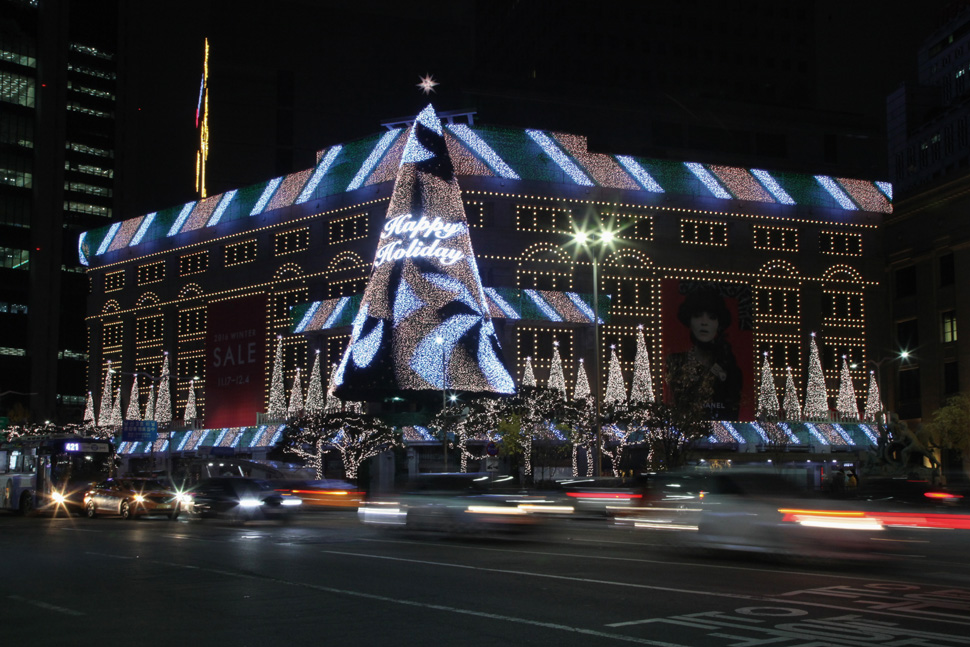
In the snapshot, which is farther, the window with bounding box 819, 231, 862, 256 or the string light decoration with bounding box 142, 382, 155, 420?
the string light decoration with bounding box 142, 382, 155, 420

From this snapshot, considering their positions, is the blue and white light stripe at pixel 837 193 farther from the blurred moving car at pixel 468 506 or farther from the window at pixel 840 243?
the blurred moving car at pixel 468 506

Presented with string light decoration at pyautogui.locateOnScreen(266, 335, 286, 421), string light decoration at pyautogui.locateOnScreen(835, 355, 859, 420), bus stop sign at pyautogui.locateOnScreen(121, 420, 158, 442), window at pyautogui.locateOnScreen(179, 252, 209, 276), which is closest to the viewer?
bus stop sign at pyautogui.locateOnScreen(121, 420, 158, 442)

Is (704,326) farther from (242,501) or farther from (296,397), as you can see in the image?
(242,501)

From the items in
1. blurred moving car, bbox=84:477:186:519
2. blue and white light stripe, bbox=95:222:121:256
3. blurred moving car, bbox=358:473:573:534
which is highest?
blue and white light stripe, bbox=95:222:121:256

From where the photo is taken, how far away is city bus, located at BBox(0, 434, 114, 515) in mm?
40188

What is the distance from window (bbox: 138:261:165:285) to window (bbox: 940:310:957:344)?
50.9 meters

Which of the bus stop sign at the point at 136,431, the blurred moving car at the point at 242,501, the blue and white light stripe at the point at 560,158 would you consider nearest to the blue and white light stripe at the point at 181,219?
the bus stop sign at the point at 136,431

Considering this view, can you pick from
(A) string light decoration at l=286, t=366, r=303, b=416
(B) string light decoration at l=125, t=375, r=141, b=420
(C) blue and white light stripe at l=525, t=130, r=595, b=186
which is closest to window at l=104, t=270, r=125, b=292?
(B) string light decoration at l=125, t=375, r=141, b=420

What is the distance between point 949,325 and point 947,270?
327 centimetres

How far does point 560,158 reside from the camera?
2512 inches

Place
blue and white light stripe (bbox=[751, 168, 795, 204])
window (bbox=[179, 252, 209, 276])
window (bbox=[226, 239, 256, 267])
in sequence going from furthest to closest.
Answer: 1. window (bbox=[179, 252, 209, 276])
2. window (bbox=[226, 239, 256, 267])
3. blue and white light stripe (bbox=[751, 168, 795, 204])

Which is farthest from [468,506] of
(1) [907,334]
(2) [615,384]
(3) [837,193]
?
(1) [907,334]

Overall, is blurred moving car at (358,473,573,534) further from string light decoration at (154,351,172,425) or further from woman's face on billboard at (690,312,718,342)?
string light decoration at (154,351,172,425)

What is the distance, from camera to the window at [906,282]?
68375 millimetres
